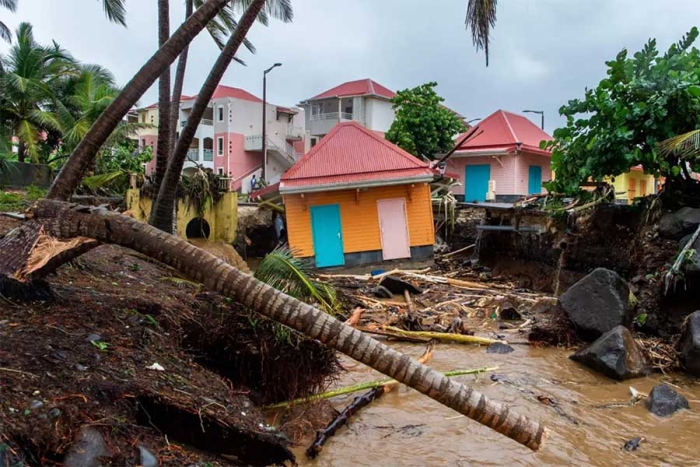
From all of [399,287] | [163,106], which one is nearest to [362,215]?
[399,287]

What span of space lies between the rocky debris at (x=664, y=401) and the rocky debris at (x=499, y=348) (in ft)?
9.65

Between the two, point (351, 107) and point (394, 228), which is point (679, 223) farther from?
point (351, 107)

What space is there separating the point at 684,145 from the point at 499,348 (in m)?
5.38

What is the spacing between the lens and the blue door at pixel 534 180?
28484mm

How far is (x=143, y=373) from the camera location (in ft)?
13.4

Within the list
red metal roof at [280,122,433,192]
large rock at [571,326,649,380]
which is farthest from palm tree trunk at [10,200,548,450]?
red metal roof at [280,122,433,192]

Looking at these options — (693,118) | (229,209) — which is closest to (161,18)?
(229,209)

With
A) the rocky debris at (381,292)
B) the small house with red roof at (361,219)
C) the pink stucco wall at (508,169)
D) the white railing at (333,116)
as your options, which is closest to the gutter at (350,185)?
the small house with red roof at (361,219)

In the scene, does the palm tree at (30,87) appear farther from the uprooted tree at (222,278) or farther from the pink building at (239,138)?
the uprooted tree at (222,278)

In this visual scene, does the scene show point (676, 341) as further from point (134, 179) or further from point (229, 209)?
point (134, 179)

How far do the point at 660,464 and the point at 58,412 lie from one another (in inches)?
249

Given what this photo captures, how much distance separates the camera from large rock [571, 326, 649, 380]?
350 inches

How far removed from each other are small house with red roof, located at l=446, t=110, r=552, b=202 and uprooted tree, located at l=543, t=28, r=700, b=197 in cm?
1450

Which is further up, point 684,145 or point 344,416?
point 684,145
